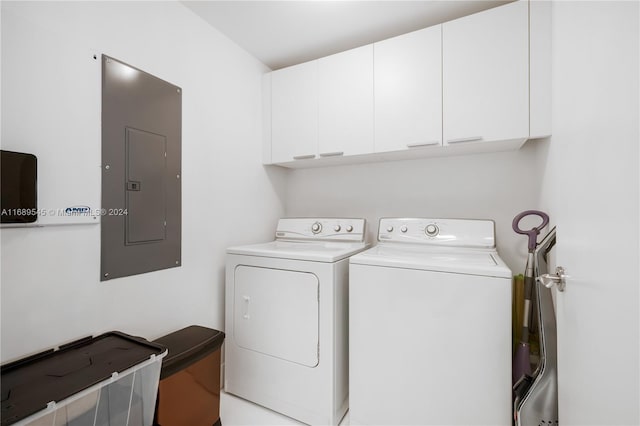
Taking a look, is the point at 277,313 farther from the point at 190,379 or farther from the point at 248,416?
the point at 248,416

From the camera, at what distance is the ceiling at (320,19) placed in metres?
1.64

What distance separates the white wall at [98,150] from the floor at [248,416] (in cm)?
51

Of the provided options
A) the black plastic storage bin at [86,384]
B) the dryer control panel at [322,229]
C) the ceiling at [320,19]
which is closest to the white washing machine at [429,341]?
the dryer control panel at [322,229]

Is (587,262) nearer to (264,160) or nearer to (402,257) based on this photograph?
(402,257)

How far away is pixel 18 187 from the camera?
39.2 inches

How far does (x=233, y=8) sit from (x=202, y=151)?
89 centimetres

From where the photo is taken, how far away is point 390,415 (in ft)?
4.65

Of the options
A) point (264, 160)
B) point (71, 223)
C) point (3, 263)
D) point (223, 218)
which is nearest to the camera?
point (3, 263)

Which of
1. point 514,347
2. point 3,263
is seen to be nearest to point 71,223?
point 3,263

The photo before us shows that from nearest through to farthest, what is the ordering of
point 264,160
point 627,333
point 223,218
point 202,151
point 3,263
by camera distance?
point 627,333, point 3,263, point 202,151, point 223,218, point 264,160

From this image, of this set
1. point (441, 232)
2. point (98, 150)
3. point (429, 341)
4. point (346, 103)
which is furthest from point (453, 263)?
point (98, 150)

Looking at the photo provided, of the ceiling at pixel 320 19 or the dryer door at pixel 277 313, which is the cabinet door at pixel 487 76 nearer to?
the ceiling at pixel 320 19

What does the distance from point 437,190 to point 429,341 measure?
114 cm

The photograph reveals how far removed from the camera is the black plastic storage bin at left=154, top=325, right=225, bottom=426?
121 cm
